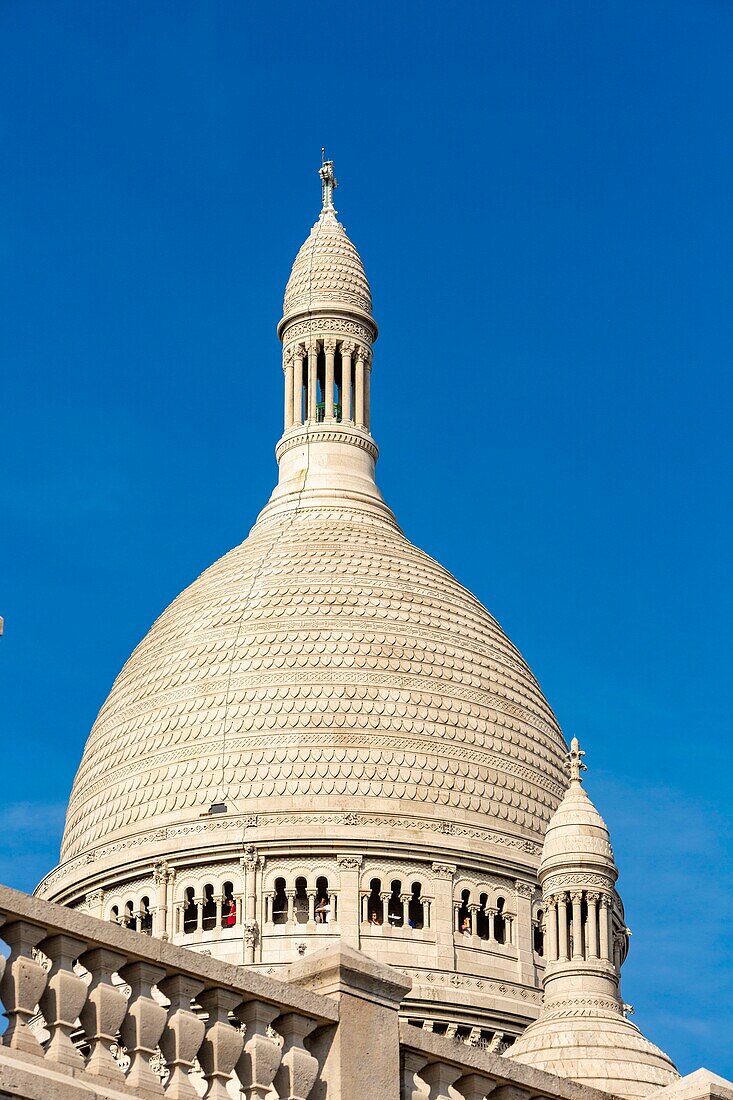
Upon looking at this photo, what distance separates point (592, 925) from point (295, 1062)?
126 ft

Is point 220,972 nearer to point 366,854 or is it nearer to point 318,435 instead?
point 366,854

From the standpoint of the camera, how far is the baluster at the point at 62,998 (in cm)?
1021

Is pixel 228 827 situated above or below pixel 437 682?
below

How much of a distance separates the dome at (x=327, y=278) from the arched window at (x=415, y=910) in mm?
19064

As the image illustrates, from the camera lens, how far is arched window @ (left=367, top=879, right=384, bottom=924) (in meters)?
62.4

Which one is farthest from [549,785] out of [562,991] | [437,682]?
[562,991]

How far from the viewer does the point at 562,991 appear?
46969 mm

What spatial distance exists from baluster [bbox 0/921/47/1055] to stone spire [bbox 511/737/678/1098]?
105 ft

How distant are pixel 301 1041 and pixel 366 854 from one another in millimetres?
52101

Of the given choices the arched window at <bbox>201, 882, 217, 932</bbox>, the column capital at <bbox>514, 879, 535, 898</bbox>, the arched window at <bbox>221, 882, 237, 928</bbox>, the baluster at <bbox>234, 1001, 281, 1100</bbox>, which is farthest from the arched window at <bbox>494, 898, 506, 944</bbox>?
the baluster at <bbox>234, 1001, 281, 1100</bbox>

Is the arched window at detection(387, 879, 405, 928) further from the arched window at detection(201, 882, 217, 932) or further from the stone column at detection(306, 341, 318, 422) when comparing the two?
the stone column at detection(306, 341, 318, 422)

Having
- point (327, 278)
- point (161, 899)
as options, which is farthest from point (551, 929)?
point (327, 278)

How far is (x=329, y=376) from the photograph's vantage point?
74.8m

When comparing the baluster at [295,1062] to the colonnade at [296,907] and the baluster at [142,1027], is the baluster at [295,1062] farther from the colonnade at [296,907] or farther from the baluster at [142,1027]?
the colonnade at [296,907]
